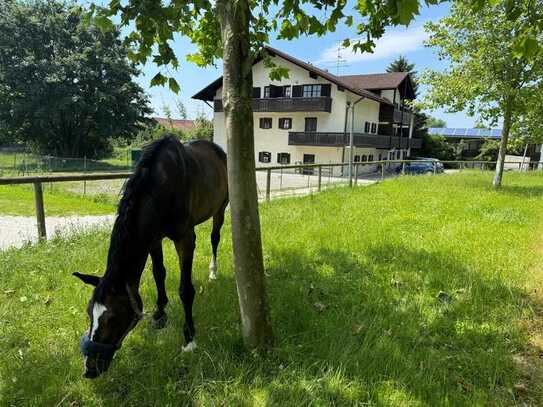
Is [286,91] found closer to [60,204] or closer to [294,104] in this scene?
[294,104]

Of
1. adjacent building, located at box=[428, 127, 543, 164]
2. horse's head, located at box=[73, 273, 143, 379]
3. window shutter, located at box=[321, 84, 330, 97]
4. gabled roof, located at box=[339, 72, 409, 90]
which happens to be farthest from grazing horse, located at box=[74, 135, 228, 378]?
adjacent building, located at box=[428, 127, 543, 164]

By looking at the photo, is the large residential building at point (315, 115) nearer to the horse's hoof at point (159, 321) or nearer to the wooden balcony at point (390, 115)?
the wooden balcony at point (390, 115)

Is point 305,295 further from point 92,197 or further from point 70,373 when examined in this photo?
point 92,197

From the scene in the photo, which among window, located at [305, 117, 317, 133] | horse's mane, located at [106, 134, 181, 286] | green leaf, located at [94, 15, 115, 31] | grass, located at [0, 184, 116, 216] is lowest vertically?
grass, located at [0, 184, 116, 216]

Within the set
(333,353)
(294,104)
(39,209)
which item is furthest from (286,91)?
(333,353)

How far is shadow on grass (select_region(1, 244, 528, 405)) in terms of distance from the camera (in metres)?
2.10

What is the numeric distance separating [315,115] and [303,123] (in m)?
1.35

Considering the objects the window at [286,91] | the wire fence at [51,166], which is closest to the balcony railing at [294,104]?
the window at [286,91]

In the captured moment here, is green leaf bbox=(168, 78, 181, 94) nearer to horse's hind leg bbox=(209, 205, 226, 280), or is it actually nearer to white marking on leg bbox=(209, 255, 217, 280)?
horse's hind leg bbox=(209, 205, 226, 280)

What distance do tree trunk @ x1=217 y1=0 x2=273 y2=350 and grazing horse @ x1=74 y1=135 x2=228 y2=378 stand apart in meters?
0.54

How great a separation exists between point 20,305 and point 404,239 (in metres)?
4.91

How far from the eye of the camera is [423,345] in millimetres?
2652

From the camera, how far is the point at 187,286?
2684 mm

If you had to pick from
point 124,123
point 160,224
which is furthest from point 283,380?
point 124,123
